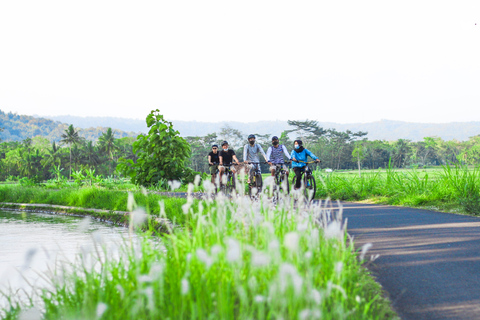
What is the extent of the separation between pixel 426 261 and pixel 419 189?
8.68 meters

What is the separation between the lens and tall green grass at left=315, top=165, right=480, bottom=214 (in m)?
11.8

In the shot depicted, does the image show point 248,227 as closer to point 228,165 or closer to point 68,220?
point 228,165

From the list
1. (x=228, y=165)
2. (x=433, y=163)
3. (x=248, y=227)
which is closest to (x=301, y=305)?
(x=248, y=227)

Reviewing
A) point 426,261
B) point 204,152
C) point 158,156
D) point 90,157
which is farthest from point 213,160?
point 204,152

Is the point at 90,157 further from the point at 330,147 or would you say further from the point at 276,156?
the point at 276,156

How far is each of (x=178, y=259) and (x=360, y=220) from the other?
6324mm

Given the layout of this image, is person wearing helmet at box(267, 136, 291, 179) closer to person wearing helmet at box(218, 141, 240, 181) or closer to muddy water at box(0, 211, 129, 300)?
person wearing helmet at box(218, 141, 240, 181)

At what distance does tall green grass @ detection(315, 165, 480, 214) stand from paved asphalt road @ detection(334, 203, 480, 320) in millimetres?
1693

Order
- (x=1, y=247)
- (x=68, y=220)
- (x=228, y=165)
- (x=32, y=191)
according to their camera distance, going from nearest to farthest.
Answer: (x=1, y=247), (x=228, y=165), (x=68, y=220), (x=32, y=191)

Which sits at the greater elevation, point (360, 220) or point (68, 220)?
point (360, 220)

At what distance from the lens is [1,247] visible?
10594mm

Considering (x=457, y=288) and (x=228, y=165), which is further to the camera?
(x=228, y=165)

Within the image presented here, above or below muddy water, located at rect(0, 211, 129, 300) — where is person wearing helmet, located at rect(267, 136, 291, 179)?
above

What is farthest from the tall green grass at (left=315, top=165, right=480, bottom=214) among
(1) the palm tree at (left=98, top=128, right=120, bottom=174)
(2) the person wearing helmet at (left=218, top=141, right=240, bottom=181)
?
(1) the palm tree at (left=98, top=128, right=120, bottom=174)
